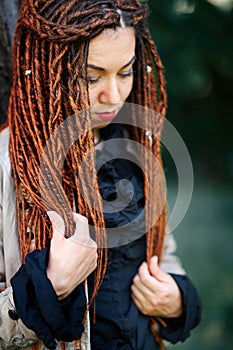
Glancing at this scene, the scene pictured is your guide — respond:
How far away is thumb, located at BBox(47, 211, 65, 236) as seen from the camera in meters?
1.69

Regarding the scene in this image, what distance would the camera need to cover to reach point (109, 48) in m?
1.75

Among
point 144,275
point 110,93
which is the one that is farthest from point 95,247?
point 110,93

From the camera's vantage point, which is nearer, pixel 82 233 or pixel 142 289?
pixel 82 233

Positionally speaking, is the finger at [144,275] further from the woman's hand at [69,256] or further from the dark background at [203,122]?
the dark background at [203,122]

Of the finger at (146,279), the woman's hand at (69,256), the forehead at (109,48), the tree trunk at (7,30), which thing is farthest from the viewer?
the tree trunk at (7,30)

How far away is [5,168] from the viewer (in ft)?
5.85

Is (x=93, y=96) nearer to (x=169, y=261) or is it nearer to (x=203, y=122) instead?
(x=169, y=261)

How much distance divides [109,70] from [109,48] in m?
0.06

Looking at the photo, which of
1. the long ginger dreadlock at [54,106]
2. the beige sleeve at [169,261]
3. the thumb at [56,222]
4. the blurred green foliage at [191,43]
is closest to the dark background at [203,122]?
the blurred green foliage at [191,43]

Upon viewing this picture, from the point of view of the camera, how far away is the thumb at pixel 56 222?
5.55ft

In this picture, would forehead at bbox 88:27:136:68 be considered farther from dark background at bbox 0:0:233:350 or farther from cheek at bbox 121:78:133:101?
dark background at bbox 0:0:233:350

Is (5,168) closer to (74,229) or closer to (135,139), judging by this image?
(74,229)

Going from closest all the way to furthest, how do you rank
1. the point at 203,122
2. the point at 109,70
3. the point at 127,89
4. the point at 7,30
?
the point at 109,70
the point at 127,89
the point at 7,30
the point at 203,122

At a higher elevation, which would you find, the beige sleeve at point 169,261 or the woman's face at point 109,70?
the woman's face at point 109,70
